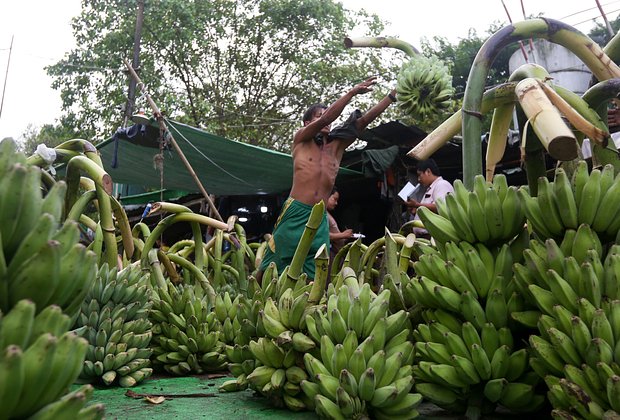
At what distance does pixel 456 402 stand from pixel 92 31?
13.6 m

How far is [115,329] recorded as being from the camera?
84.0 inches

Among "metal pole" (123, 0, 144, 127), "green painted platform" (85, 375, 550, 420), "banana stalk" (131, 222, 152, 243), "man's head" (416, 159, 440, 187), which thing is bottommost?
"green painted platform" (85, 375, 550, 420)

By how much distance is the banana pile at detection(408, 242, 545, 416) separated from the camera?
139 centimetres

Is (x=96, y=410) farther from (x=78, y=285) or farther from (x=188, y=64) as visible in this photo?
(x=188, y=64)

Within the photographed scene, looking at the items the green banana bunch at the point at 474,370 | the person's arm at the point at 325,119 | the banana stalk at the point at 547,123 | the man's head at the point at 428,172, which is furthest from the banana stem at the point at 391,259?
the man's head at the point at 428,172

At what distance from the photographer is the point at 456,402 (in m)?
1.46

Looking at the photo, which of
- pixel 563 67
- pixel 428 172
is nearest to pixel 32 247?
pixel 428 172

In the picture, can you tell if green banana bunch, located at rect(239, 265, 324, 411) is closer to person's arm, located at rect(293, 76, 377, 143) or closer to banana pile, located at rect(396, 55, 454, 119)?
banana pile, located at rect(396, 55, 454, 119)

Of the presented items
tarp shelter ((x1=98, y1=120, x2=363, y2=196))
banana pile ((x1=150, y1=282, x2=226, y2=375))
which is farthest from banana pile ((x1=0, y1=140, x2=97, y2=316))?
tarp shelter ((x1=98, y1=120, x2=363, y2=196))

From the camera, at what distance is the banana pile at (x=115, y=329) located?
208cm

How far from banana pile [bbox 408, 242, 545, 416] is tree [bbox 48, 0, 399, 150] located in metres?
11.7

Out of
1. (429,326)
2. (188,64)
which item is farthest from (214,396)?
(188,64)

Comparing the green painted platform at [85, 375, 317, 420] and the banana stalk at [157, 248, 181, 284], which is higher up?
the banana stalk at [157, 248, 181, 284]

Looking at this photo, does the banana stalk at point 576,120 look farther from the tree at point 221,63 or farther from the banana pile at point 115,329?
the tree at point 221,63
